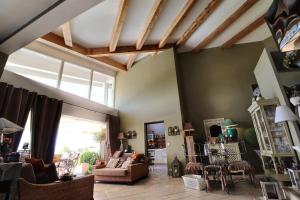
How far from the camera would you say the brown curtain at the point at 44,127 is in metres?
4.85

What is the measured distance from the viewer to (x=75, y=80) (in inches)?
273

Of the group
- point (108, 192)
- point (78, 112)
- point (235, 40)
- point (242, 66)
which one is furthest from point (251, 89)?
point (78, 112)

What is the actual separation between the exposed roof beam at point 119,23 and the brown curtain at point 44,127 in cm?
284

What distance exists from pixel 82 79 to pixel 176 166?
5248mm

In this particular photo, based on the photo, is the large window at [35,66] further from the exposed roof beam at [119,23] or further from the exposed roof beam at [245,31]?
the exposed roof beam at [245,31]

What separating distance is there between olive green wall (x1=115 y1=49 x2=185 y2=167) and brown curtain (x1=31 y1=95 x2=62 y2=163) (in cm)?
330

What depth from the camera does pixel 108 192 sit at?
4.20m

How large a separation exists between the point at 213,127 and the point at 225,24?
3845 millimetres

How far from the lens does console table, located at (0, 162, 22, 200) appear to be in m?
2.41

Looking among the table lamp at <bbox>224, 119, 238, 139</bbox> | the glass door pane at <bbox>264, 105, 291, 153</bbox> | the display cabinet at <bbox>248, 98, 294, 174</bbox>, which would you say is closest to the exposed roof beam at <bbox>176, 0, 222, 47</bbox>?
the display cabinet at <bbox>248, 98, 294, 174</bbox>

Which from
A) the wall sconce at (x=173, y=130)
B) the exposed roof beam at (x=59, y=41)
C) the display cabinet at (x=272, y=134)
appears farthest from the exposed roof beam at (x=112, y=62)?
the display cabinet at (x=272, y=134)

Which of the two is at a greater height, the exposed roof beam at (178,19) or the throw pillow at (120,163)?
the exposed roof beam at (178,19)

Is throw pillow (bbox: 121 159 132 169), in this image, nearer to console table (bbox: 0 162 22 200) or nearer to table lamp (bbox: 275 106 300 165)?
console table (bbox: 0 162 22 200)

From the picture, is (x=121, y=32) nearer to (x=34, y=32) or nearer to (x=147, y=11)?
(x=147, y=11)
